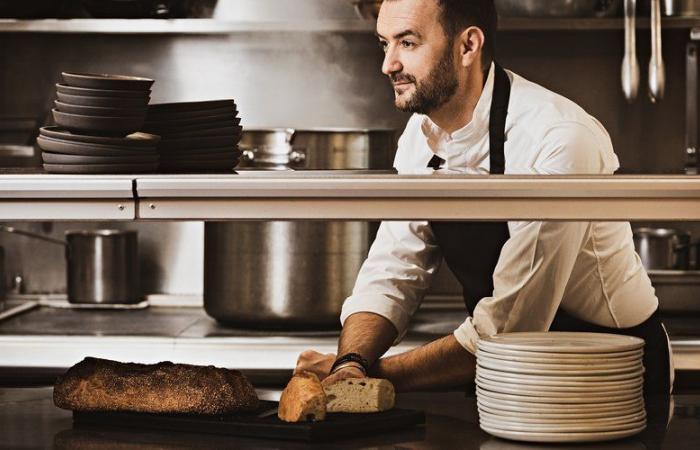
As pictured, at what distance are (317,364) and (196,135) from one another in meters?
0.59

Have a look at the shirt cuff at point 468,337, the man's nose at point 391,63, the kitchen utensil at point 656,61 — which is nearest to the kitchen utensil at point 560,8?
the kitchen utensil at point 656,61

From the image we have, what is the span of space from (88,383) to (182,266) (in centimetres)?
191

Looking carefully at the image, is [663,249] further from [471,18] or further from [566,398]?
[566,398]

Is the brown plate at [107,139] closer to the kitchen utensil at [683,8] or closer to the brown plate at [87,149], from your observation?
the brown plate at [87,149]

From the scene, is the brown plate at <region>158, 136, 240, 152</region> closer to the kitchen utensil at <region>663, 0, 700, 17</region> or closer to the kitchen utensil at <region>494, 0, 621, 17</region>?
the kitchen utensil at <region>494, 0, 621, 17</region>

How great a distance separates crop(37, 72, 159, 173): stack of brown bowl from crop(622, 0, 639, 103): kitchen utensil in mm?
1854

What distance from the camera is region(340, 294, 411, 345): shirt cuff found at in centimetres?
243

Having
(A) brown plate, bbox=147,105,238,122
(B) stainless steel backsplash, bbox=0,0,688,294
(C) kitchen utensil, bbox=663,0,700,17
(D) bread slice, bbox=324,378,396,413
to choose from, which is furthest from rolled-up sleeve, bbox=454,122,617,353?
(B) stainless steel backsplash, bbox=0,0,688,294

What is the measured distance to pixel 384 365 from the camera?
229 centimetres

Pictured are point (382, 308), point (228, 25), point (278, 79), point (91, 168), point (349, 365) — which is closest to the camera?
point (91, 168)

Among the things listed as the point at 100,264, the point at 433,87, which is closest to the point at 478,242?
the point at 433,87

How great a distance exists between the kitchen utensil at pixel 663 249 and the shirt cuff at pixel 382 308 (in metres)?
1.18

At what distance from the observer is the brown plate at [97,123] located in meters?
1.80

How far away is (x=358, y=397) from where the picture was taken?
1.87 metres
